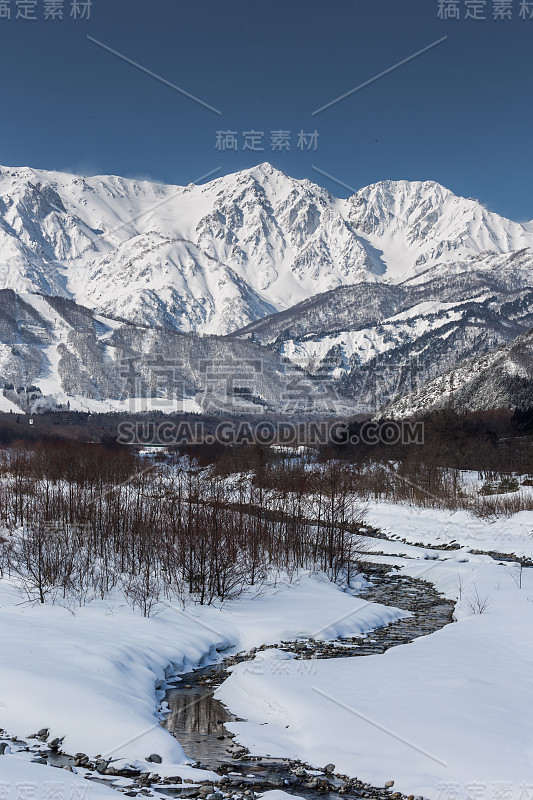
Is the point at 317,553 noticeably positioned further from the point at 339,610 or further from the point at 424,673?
the point at 424,673

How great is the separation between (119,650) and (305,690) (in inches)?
232

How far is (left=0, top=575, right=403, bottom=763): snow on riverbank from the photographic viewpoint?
43.3ft

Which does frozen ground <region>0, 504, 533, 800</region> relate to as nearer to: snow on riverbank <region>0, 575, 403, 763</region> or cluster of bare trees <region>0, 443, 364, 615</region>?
snow on riverbank <region>0, 575, 403, 763</region>

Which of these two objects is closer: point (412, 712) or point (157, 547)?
point (412, 712)

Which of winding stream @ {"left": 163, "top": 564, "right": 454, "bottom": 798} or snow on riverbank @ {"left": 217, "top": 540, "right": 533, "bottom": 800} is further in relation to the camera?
winding stream @ {"left": 163, "top": 564, "right": 454, "bottom": 798}

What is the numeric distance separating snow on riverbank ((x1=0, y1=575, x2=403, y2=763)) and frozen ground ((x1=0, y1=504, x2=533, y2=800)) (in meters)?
0.04

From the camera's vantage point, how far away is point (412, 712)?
14133 millimetres

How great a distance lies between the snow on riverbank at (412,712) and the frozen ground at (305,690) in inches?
1.3

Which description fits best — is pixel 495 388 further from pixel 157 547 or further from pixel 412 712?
pixel 412 712

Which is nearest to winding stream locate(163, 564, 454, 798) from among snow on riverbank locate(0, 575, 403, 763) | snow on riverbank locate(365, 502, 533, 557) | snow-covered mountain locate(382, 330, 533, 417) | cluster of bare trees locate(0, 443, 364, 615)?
snow on riverbank locate(0, 575, 403, 763)

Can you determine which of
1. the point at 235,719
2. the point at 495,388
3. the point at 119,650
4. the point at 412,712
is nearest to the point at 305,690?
the point at 235,719

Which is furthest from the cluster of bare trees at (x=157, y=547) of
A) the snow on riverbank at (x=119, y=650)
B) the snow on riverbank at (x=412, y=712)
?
the snow on riverbank at (x=412, y=712)

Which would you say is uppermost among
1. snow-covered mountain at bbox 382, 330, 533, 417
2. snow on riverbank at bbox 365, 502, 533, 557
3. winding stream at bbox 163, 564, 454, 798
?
snow-covered mountain at bbox 382, 330, 533, 417

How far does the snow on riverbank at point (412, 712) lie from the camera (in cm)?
1163
